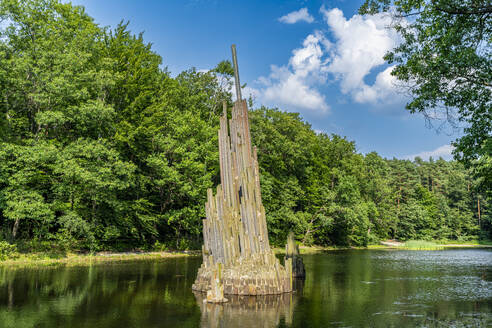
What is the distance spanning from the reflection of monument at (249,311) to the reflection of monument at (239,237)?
1.59 ft

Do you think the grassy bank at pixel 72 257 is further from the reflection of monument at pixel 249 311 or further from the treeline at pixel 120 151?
the reflection of monument at pixel 249 311

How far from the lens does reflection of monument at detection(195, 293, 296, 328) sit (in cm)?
1142

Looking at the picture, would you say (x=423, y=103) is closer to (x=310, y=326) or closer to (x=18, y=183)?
(x=310, y=326)

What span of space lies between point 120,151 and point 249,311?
85.5ft

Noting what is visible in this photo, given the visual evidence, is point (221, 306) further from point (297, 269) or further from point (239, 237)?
point (297, 269)

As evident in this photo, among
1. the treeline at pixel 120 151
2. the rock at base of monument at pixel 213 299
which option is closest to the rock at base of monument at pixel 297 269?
the rock at base of monument at pixel 213 299

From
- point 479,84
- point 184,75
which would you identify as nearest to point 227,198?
point 479,84

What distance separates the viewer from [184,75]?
165ft

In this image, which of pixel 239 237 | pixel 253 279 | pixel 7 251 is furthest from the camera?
pixel 7 251

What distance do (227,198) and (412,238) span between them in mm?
68002

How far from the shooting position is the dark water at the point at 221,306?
38.4 feet

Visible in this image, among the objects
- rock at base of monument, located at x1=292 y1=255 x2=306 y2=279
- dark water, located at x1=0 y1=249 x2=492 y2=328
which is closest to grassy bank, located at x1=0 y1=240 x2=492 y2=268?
dark water, located at x1=0 y1=249 x2=492 y2=328

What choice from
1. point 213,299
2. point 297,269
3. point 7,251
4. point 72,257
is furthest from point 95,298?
point 72,257

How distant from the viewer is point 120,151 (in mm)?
35469
